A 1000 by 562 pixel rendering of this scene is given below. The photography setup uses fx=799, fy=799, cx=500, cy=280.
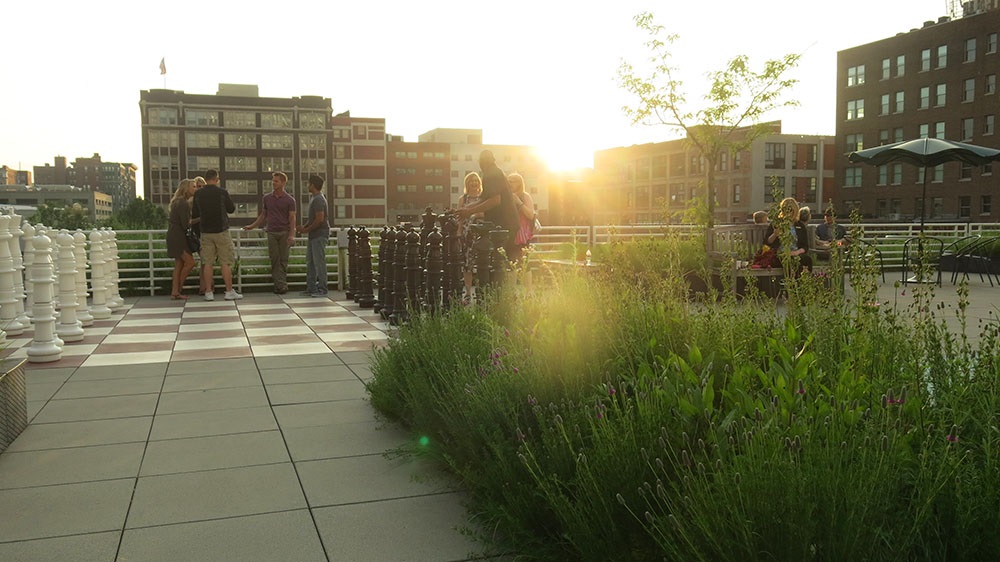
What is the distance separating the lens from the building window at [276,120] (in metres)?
106

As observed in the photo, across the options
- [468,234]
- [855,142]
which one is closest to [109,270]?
[468,234]

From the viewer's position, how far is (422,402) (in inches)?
167

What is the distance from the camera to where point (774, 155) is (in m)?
77.8

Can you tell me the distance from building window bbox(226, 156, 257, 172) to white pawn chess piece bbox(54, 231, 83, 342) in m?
102

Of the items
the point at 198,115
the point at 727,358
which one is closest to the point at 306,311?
the point at 727,358

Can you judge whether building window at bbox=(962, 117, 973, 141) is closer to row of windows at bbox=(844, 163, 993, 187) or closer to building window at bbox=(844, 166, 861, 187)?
row of windows at bbox=(844, 163, 993, 187)

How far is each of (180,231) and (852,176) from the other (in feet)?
223

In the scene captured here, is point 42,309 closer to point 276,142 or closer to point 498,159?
point 276,142

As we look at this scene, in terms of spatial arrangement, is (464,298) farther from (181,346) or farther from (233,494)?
(181,346)

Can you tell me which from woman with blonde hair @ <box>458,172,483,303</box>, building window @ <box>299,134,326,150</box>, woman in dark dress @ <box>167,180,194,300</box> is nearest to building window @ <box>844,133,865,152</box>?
woman with blonde hair @ <box>458,172,483,303</box>

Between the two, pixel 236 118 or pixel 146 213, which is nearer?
pixel 146 213

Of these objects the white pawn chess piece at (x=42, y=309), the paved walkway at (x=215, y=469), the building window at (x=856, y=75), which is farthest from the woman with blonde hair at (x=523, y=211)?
the building window at (x=856, y=75)

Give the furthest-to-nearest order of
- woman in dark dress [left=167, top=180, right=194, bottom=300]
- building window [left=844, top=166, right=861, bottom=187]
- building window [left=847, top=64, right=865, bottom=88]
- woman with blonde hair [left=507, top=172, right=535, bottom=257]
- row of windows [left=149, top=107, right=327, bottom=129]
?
row of windows [left=149, top=107, right=327, bottom=129] → building window [left=847, top=64, right=865, bottom=88] → building window [left=844, top=166, right=861, bottom=187] → woman in dark dress [left=167, top=180, right=194, bottom=300] → woman with blonde hair [left=507, top=172, right=535, bottom=257]

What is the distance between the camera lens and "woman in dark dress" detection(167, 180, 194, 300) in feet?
41.6
